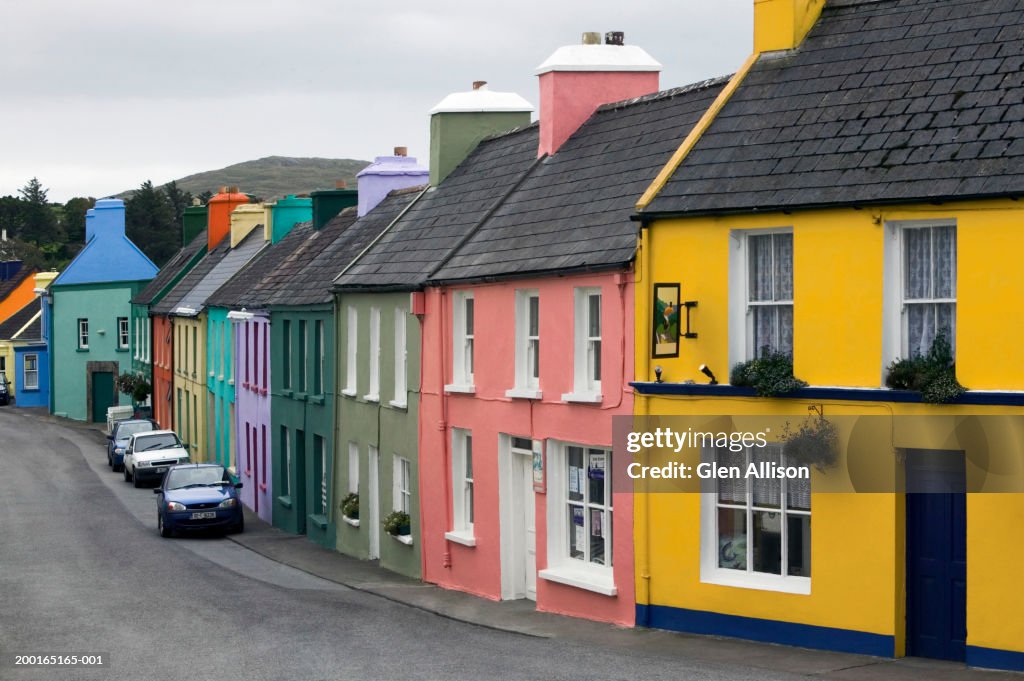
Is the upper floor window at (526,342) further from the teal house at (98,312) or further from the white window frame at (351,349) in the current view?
the teal house at (98,312)

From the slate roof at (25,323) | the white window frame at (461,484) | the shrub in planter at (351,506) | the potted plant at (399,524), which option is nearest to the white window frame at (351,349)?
the shrub in planter at (351,506)

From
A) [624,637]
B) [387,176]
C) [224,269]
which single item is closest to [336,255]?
[387,176]

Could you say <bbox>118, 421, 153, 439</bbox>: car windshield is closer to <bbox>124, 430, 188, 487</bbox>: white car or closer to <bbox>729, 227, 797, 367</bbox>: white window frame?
<bbox>124, 430, 188, 487</bbox>: white car

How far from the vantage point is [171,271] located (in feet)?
216

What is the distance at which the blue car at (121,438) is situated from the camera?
51412mm

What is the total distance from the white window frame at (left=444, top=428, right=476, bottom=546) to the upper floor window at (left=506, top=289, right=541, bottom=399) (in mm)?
2664

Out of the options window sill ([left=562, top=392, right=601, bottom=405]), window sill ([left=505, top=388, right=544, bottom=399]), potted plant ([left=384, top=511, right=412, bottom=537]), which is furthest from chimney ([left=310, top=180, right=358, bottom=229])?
window sill ([left=562, top=392, right=601, bottom=405])

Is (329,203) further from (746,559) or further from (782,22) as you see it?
(746,559)

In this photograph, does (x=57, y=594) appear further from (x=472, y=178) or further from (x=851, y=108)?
(x=851, y=108)

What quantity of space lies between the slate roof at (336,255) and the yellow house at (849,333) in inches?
591

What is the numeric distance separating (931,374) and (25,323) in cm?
7501

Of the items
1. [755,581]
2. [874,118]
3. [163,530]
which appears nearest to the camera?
[874,118]

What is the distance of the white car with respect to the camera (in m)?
47.0

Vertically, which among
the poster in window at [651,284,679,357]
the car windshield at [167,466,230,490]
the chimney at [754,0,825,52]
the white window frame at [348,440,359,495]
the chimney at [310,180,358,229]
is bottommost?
the car windshield at [167,466,230,490]
